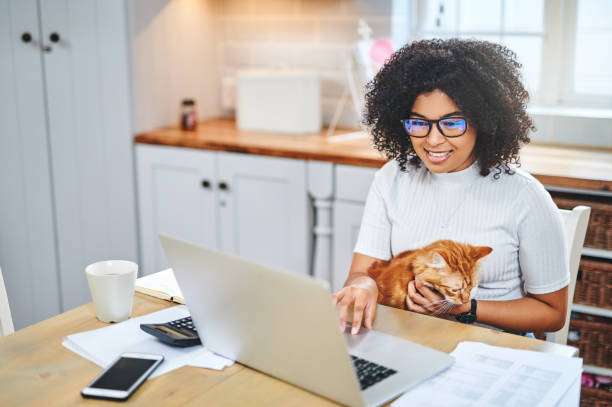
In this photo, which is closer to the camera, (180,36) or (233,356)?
(233,356)

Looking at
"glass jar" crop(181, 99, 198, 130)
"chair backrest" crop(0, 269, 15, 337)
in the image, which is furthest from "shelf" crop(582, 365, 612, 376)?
"glass jar" crop(181, 99, 198, 130)

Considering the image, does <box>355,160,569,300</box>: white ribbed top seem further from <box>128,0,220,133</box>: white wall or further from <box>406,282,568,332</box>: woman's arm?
<box>128,0,220,133</box>: white wall

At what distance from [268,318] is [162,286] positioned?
56cm

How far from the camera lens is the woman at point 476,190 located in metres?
1.51

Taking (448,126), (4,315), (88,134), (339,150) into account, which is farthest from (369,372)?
(88,134)

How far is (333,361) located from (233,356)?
256 mm

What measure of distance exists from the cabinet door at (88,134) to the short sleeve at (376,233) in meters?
1.57

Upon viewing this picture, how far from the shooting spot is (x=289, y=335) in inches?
39.9

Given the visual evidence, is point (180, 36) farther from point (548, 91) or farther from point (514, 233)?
point (514, 233)

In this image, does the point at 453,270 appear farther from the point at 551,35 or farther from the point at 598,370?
the point at 551,35

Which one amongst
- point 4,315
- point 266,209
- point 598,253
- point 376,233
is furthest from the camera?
point 266,209

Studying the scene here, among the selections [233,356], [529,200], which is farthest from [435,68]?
[233,356]

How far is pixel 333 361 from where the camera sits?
97 cm

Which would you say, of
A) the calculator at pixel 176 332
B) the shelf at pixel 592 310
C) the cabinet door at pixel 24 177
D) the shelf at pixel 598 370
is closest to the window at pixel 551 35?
the shelf at pixel 592 310
